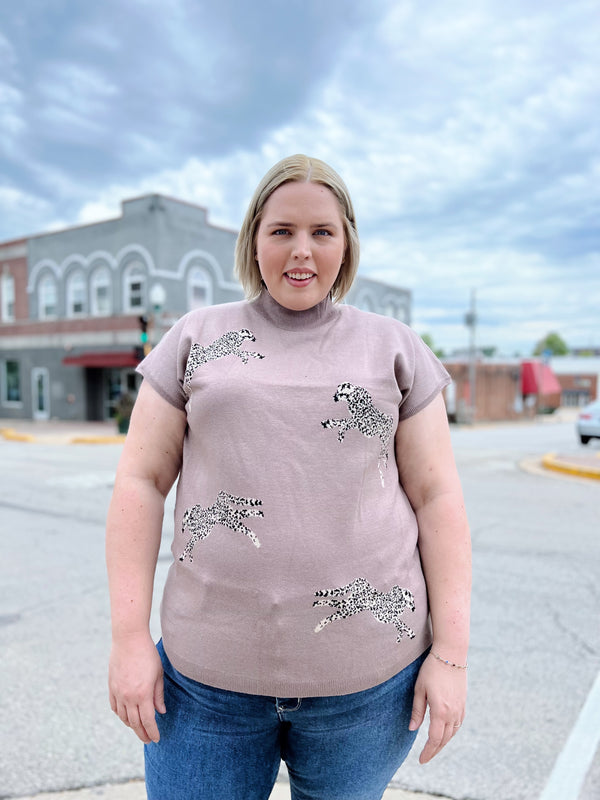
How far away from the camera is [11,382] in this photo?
1000 inches

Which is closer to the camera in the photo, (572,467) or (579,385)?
(572,467)

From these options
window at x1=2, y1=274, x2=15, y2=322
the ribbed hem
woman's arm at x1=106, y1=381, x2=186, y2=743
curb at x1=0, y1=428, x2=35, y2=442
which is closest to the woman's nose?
woman's arm at x1=106, y1=381, x2=186, y2=743

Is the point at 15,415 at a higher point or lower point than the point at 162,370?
lower

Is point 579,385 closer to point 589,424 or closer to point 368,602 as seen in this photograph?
point 589,424

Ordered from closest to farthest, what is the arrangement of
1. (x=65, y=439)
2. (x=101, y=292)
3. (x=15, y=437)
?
(x=65, y=439), (x=15, y=437), (x=101, y=292)

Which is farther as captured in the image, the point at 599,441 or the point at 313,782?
the point at 599,441

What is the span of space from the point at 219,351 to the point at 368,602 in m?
0.62

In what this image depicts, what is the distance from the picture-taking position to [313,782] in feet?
4.41

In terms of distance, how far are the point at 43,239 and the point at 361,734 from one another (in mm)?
25252

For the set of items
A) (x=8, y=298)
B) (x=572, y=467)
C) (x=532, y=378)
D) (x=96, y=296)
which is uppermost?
(x=8, y=298)

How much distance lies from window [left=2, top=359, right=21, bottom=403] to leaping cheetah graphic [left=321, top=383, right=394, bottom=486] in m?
26.1

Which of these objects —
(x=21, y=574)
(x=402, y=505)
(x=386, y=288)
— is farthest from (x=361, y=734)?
(x=386, y=288)

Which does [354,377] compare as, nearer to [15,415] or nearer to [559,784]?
[559,784]

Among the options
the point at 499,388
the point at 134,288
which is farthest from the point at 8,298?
the point at 499,388
